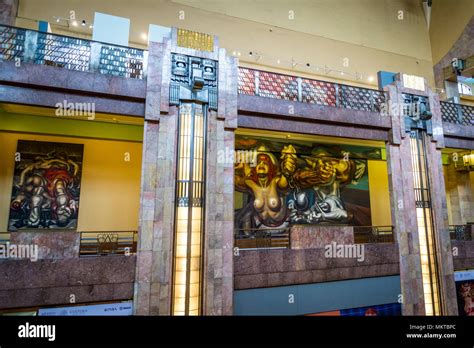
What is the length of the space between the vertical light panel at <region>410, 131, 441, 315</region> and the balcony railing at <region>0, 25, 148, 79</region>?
26.7 feet

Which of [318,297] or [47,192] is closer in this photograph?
[318,297]

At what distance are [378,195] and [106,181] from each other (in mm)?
10333

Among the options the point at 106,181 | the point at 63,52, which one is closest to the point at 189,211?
the point at 106,181

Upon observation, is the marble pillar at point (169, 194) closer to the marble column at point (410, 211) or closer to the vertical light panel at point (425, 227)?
the marble column at point (410, 211)

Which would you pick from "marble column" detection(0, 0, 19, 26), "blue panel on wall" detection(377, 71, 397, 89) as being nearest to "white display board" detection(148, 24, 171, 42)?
"marble column" detection(0, 0, 19, 26)

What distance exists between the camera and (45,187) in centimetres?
791

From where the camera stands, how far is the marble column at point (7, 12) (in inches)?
310


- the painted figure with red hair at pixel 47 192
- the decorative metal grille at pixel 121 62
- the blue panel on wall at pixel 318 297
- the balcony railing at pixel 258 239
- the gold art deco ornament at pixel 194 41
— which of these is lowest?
the blue panel on wall at pixel 318 297

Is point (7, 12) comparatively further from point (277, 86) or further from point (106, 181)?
point (277, 86)

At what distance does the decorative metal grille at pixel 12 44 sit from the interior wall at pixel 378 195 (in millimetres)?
11870

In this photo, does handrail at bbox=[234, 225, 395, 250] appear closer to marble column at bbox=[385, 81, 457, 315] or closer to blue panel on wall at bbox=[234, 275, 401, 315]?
marble column at bbox=[385, 81, 457, 315]

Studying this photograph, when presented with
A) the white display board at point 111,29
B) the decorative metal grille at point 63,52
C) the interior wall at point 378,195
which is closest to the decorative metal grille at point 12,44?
the decorative metal grille at point 63,52

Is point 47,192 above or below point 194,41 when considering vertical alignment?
below
